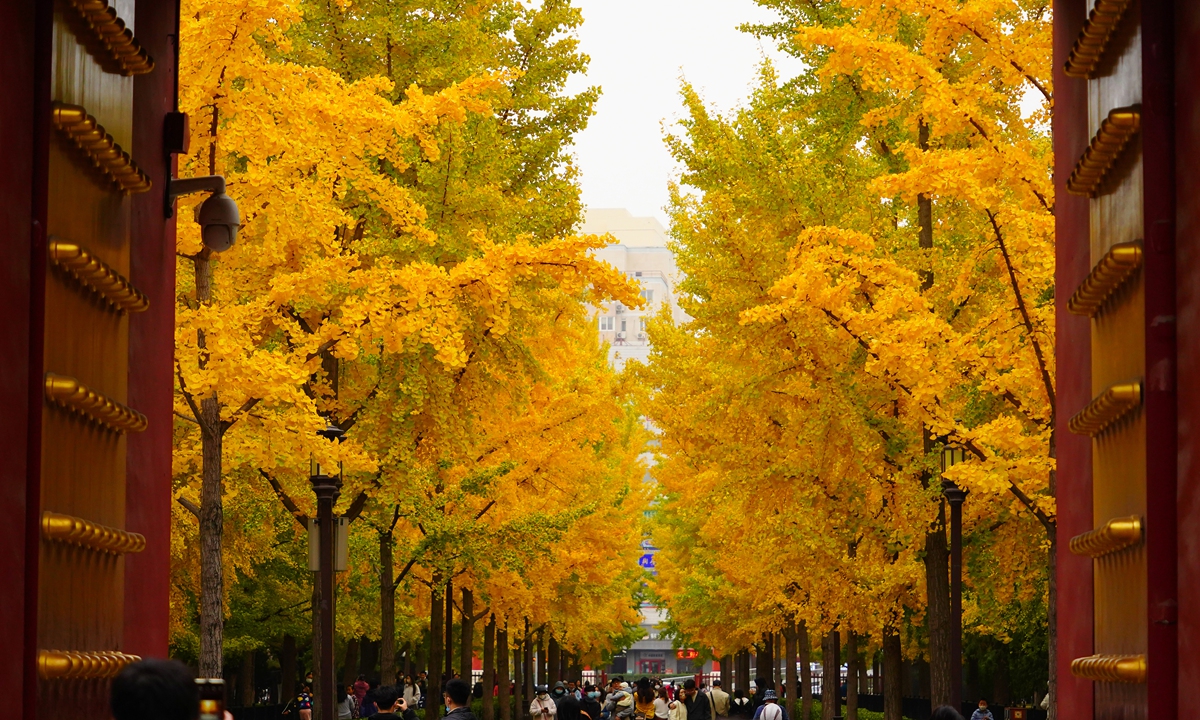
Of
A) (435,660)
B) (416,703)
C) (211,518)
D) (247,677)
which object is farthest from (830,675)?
(211,518)

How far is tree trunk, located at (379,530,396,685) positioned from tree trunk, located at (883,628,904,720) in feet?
23.9

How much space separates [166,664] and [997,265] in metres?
15.2

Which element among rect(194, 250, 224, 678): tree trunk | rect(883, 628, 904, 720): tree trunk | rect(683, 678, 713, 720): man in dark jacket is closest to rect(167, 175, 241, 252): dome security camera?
rect(194, 250, 224, 678): tree trunk

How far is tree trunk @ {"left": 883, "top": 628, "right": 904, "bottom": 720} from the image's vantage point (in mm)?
24219

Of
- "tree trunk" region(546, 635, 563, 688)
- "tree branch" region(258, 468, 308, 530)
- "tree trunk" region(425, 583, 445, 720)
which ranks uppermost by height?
"tree branch" region(258, 468, 308, 530)

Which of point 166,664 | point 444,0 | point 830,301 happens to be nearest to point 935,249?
point 830,301

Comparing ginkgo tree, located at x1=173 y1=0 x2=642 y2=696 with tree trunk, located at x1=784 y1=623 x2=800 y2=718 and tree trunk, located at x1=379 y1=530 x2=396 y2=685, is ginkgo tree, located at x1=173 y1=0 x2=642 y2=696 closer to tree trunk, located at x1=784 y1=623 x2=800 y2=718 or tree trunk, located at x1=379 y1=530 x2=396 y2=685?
tree trunk, located at x1=379 y1=530 x2=396 y2=685

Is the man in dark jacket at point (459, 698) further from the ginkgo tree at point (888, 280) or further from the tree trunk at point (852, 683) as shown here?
the tree trunk at point (852, 683)

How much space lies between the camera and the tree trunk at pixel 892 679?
2422 centimetres

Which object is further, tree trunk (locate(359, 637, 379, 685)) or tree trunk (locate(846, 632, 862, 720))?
tree trunk (locate(359, 637, 379, 685))

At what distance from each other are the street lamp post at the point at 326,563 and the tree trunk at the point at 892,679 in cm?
912

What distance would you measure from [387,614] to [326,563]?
7.05m

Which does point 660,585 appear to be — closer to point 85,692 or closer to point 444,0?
point 444,0

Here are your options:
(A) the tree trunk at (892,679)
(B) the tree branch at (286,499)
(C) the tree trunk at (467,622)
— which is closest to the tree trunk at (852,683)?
(A) the tree trunk at (892,679)
